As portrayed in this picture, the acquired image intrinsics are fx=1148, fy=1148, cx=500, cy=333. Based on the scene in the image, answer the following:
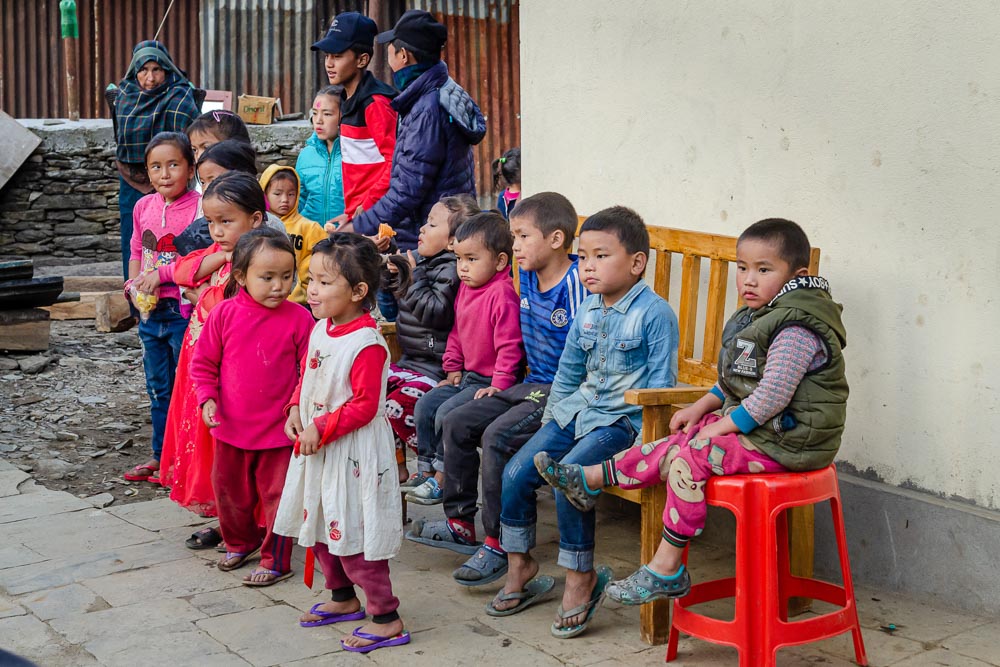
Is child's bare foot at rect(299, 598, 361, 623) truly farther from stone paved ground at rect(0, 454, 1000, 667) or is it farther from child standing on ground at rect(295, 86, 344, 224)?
child standing on ground at rect(295, 86, 344, 224)

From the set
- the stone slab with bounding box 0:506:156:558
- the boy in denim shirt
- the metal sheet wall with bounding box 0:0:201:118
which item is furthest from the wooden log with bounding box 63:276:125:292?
the boy in denim shirt

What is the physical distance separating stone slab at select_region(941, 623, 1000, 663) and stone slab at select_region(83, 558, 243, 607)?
2532mm

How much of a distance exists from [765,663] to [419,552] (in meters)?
1.75

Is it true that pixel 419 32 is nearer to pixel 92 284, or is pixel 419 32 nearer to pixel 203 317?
pixel 203 317

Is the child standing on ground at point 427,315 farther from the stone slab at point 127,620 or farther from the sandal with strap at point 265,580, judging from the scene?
the stone slab at point 127,620

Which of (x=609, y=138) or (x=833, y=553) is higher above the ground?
(x=609, y=138)

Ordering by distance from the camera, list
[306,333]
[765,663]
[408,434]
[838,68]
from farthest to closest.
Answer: [408,434]
[306,333]
[838,68]
[765,663]

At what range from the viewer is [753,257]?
351 centimetres

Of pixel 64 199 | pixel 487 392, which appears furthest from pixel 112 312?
pixel 487 392

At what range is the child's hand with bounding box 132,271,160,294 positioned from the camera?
5.33 meters

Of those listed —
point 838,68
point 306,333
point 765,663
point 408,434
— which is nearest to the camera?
point 765,663

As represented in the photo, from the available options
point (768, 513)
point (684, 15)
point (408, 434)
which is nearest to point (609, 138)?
point (684, 15)

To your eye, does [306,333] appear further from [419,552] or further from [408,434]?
[419,552]

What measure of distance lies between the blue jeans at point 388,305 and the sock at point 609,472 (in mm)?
1737
